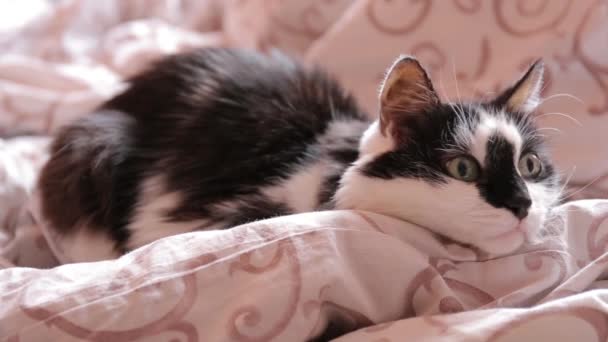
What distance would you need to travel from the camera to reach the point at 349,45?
63.0 inches

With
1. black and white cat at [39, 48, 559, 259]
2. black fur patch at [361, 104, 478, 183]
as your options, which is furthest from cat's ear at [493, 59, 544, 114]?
black fur patch at [361, 104, 478, 183]

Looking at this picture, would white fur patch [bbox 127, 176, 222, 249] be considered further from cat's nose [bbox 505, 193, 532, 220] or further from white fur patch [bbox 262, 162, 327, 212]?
cat's nose [bbox 505, 193, 532, 220]

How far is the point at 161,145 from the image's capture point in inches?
50.4

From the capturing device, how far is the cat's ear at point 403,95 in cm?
95

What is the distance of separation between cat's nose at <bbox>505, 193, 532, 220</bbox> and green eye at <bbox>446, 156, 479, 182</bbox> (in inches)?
2.6

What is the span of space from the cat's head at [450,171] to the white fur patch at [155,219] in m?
0.33

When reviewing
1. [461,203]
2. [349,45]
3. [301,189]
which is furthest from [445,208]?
[349,45]

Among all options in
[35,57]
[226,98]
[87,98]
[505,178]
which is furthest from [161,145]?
[35,57]

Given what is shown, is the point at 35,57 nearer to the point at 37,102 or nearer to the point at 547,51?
the point at 37,102

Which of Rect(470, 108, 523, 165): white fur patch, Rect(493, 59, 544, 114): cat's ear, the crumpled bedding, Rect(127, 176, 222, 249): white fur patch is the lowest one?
Rect(127, 176, 222, 249): white fur patch

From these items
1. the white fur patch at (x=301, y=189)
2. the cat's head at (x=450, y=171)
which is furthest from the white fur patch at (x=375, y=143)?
the white fur patch at (x=301, y=189)

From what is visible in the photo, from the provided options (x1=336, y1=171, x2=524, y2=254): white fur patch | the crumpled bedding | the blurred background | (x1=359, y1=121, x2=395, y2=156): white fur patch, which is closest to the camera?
the crumpled bedding

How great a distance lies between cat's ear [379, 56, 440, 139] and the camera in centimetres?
95

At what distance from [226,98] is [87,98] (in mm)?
584
